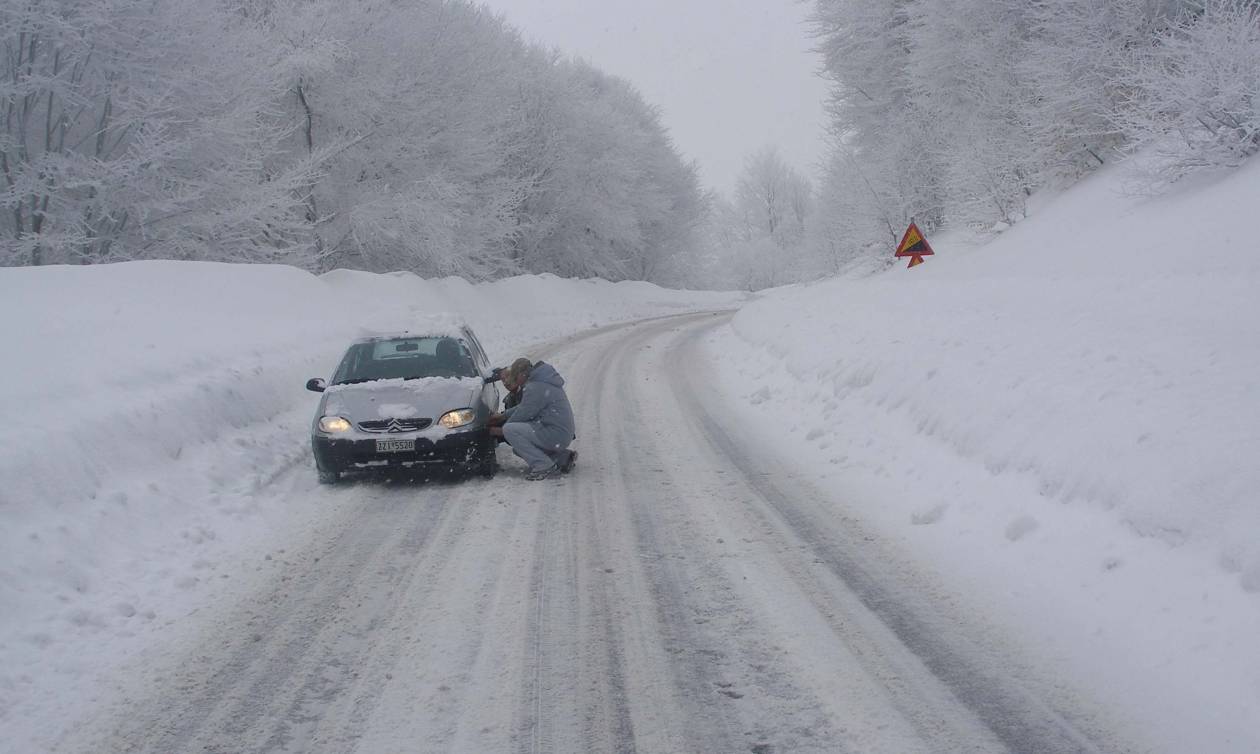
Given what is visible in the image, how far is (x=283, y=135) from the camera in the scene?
23.2 meters

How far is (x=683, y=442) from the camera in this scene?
10258 mm

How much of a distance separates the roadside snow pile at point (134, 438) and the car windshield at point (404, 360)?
44cm

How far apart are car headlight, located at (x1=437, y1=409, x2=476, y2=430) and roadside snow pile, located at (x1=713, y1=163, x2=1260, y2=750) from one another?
3607 millimetres

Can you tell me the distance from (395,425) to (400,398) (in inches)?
16.7

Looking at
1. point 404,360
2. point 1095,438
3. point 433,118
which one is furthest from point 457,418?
point 433,118

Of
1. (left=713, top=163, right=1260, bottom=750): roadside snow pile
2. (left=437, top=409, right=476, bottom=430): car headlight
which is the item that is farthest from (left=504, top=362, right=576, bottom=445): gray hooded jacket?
(left=713, top=163, right=1260, bottom=750): roadside snow pile

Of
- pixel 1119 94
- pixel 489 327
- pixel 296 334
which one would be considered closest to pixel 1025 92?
pixel 1119 94

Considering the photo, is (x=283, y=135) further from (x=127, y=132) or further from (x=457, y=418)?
(x=457, y=418)

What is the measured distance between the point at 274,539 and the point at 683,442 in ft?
16.3

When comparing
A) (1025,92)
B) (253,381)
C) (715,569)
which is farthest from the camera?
(1025,92)

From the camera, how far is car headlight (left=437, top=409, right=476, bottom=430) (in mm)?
8375

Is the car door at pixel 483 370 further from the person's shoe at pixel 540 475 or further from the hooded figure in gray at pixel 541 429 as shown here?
the person's shoe at pixel 540 475

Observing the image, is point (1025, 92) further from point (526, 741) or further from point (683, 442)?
point (526, 741)

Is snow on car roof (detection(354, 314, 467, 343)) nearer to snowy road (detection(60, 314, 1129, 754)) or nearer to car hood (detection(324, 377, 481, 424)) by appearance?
car hood (detection(324, 377, 481, 424))
